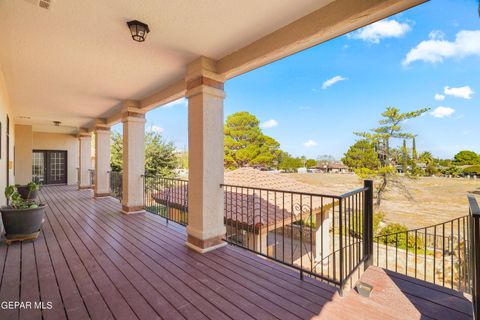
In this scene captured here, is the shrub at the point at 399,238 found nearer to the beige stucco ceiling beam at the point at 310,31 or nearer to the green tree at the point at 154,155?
the beige stucco ceiling beam at the point at 310,31

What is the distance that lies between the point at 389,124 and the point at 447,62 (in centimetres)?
1283

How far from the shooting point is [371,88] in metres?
26.5

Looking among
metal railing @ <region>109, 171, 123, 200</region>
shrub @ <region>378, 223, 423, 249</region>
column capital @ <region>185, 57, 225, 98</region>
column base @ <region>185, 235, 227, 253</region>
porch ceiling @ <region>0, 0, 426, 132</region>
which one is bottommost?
shrub @ <region>378, 223, 423, 249</region>

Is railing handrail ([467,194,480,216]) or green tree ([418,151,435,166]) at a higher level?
green tree ([418,151,435,166])

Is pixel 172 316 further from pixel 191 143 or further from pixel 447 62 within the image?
pixel 447 62

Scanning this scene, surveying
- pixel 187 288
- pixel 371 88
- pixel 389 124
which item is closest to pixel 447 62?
pixel 371 88

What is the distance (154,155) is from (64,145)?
14.1ft

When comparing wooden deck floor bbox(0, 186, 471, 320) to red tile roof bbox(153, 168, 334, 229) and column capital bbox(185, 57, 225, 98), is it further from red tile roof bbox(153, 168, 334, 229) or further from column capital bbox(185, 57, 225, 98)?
column capital bbox(185, 57, 225, 98)

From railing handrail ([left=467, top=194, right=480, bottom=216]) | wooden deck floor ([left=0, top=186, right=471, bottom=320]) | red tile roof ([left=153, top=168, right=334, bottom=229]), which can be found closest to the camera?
railing handrail ([left=467, top=194, right=480, bottom=216])

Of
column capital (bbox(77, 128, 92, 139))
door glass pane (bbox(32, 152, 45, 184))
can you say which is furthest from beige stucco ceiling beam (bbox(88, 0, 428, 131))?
door glass pane (bbox(32, 152, 45, 184))

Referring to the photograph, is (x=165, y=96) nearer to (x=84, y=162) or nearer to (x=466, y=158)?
(x=84, y=162)

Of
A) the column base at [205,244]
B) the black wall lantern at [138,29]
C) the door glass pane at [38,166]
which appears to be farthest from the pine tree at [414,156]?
the door glass pane at [38,166]

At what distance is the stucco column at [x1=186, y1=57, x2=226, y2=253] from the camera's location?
297 cm

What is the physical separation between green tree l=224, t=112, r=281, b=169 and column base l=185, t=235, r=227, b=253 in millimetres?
15911
